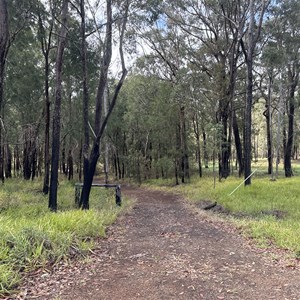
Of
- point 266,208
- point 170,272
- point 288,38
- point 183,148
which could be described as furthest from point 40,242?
point 288,38

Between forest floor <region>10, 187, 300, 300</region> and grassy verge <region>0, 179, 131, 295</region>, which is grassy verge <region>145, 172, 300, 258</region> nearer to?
forest floor <region>10, 187, 300, 300</region>

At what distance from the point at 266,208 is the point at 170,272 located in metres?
6.73

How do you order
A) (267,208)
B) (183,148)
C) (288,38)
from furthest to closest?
1. (183,148)
2. (288,38)
3. (267,208)

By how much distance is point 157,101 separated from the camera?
2156 centimetres

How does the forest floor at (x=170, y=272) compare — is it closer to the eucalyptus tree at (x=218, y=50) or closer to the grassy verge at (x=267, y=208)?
the grassy verge at (x=267, y=208)

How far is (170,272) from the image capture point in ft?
14.6

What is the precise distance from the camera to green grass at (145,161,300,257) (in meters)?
6.36

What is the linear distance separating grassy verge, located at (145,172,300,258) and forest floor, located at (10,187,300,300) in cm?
51

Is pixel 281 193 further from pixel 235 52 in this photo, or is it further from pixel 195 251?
pixel 235 52

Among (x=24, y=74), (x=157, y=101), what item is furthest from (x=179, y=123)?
(x=24, y=74)

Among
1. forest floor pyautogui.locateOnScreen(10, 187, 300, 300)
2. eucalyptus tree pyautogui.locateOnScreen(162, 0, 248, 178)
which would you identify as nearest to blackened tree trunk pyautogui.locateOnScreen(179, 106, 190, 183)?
eucalyptus tree pyautogui.locateOnScreen(162, 0, 248, 178)

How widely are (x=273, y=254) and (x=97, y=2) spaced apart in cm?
950

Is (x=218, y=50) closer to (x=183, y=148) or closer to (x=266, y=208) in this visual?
(x=183, y=148)

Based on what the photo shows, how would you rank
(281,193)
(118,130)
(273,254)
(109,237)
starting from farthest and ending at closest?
(118,130)
(281,193)
(109,237)
(273,254)
